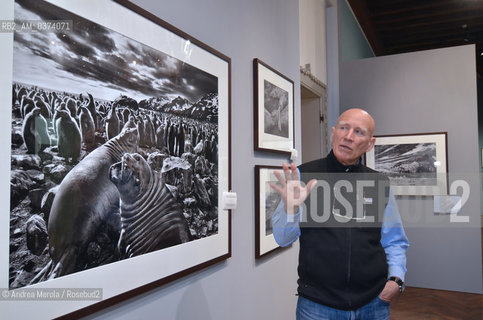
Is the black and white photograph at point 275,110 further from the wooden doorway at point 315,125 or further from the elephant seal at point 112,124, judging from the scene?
the wooden doorway at point 315,125

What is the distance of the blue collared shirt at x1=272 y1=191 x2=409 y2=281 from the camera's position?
1575mm

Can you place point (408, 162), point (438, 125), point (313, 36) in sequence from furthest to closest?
point (408, 162) < point (438, 125) < point (313, 36)

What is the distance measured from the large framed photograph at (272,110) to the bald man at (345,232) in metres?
0.56

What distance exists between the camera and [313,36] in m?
4.14

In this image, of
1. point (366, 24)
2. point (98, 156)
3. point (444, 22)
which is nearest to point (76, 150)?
point (98, 156)

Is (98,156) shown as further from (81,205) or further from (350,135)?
(350,135)

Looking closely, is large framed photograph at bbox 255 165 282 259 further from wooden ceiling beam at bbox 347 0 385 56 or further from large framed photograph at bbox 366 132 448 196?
wooden ceiling beam at bbox 347 0 385 56

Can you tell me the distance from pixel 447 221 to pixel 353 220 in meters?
3.53

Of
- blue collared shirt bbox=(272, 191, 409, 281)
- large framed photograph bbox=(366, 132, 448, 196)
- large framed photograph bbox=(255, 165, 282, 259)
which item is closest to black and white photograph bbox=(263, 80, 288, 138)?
large framed photograph bbox=(255, 165, 282, 259)

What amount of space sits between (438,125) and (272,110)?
3.17 metres

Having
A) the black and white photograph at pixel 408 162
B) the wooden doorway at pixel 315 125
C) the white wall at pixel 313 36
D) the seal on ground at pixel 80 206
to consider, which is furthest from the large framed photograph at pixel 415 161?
the seal on ground at pixel 80 206

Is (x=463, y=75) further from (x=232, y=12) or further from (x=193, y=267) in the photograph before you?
(x=193, y=267)

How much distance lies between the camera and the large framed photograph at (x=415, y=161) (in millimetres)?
4355

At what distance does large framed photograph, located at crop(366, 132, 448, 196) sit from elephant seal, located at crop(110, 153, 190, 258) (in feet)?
13.0
